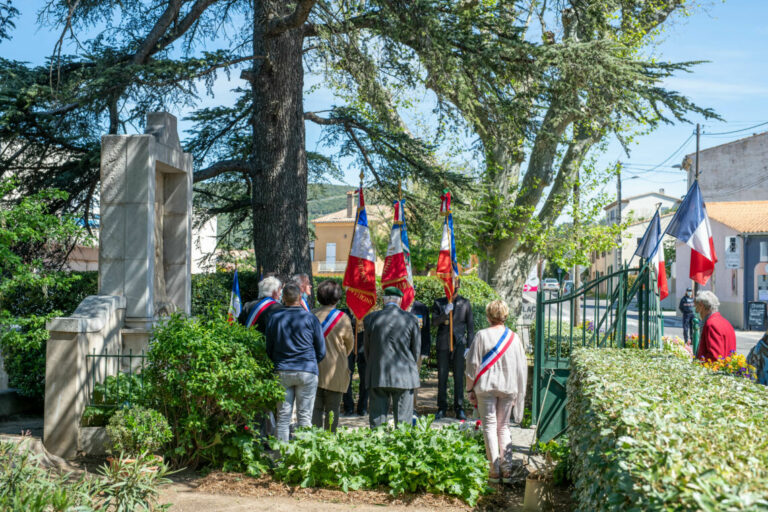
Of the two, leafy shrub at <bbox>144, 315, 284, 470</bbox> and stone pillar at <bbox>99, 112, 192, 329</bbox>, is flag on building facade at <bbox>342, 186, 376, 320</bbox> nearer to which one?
stone pillar at <bbox>99, 112, 192, 329</bbox>

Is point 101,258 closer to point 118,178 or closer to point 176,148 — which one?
point 118,178

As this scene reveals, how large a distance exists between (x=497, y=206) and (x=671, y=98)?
711 cm

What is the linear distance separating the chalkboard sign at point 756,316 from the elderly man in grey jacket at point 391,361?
87.1 feet

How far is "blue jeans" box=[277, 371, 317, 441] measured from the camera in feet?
21.4

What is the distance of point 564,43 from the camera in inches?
379

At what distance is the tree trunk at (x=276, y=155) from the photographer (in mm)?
10992

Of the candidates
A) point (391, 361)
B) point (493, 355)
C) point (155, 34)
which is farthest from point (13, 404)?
point (493, 355)

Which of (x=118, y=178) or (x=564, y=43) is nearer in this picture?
(x=118, y=178)

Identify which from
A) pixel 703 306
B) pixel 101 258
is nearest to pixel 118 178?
pixel 101 258

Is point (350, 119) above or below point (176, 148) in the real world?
above

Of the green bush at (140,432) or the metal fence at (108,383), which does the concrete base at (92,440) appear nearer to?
the metal fence at (108,383)

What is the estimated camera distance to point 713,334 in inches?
298

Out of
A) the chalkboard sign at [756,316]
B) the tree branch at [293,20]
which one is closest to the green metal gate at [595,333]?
the tree branch at [293,20]

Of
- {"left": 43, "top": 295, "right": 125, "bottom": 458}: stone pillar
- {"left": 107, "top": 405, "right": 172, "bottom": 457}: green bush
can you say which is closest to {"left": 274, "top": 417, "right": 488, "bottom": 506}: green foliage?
{"left": 107, "top": 405, "right": 172, "bottom": 457}: green bush
